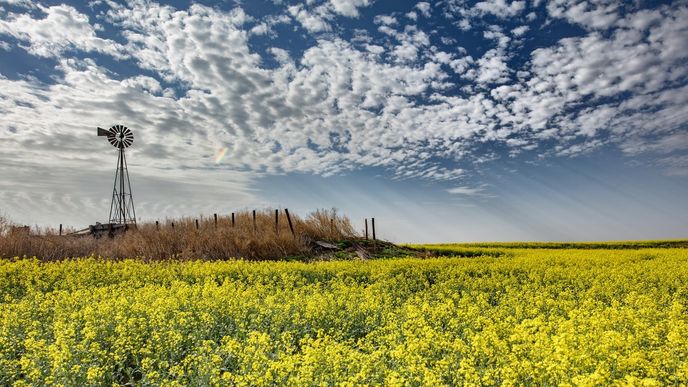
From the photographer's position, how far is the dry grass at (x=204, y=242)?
57.7 feet

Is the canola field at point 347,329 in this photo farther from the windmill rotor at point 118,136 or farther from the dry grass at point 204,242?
the windmill rotor at point 118,136

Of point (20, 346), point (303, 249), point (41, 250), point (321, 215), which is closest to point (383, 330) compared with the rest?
Answer: point (20, 346)

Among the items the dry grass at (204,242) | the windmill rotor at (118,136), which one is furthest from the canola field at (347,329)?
the windmill rotor at (118,136)

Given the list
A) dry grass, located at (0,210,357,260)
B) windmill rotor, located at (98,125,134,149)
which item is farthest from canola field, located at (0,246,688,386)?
windmill rotor, located at (98,125,134,149)

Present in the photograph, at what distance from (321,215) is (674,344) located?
16.5 m

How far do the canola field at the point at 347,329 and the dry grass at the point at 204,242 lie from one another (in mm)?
4416

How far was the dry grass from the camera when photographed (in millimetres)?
17578

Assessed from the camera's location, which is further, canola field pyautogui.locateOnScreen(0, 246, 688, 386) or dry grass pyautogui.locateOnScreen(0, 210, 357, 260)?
dry grass pyautogui.locateOnScreen(0, 210, 357, 260)

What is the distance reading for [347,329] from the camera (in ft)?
23.3

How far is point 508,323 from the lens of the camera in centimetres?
666

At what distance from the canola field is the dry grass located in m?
4.42

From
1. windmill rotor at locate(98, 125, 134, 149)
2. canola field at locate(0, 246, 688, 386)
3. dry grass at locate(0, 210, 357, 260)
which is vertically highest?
windmill rotor at locate(98, 125, 134, 149)

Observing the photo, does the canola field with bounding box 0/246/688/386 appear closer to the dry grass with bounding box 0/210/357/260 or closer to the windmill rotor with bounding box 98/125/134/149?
the dry grass with bounding box 0/210/357/260

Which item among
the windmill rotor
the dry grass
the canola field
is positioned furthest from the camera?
the windmill rotor
